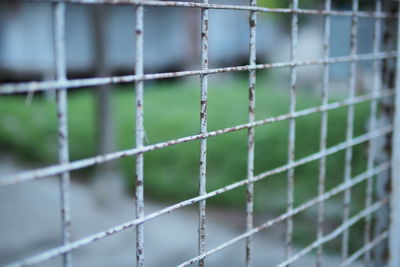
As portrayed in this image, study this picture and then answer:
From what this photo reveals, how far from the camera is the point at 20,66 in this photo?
11914mm

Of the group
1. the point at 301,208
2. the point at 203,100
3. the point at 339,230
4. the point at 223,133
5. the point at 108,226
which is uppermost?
the point at 203,100

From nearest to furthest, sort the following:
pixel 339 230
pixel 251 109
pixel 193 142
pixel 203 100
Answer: pixel 203 100 < pixel 251 109 < pixel 339 230 < pixel 193 142

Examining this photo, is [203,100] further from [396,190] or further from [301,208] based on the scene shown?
[396,190]

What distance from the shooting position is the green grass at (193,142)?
5613 millimetres

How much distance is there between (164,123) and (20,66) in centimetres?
558

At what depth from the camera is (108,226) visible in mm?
4812

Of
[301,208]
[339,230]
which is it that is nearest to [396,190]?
[339,230]

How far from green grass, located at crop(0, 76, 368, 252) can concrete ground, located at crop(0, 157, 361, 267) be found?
0.40m

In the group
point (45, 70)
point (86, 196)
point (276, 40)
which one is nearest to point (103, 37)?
point (86, 196)

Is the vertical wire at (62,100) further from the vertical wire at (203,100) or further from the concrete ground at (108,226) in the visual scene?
the concrete ground at (108,226)

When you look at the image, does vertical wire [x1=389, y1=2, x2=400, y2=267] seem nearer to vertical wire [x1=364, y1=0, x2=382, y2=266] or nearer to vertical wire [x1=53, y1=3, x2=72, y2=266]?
vertical wire [x1=364, y1=0, x2=382, y2=266]

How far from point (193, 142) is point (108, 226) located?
2439mm

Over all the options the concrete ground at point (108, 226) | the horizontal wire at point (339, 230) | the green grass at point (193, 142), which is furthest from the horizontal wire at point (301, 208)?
the green grass at point (193, 142)

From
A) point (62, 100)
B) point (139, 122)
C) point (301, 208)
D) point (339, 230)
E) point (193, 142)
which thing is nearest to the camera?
point (62, 100)
